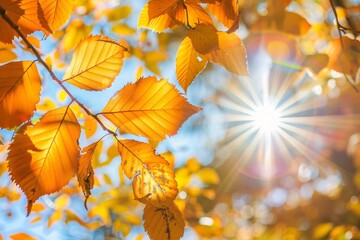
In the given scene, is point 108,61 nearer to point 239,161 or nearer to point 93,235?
point 93,235

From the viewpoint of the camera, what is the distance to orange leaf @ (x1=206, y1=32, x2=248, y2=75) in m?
0.56

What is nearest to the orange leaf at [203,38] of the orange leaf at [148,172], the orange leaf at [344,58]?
the orange leaf at [148,172]

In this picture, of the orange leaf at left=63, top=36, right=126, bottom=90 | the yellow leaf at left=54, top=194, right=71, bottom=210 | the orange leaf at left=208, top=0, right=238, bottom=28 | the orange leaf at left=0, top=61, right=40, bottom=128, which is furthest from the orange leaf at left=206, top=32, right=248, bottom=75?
the yellow leaf at left=54, top=194, right=71, bottom=210

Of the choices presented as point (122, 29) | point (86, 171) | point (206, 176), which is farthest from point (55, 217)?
point (86, 171)

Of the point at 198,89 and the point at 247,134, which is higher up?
the point at 247,134

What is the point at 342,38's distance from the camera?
75 centimetres

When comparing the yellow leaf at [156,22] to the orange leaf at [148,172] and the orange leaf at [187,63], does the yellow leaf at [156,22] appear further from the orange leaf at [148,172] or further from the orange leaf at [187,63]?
the orange leaf at [148,172]

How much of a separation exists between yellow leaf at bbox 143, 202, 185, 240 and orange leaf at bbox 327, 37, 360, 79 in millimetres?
474

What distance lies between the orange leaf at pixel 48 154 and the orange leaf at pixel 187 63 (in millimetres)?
172

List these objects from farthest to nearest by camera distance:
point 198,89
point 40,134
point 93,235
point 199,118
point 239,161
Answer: point 239,161
point 199,118
point 198,89
point 93,235
point 40,134

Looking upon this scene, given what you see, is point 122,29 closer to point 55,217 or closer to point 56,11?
point 55,217

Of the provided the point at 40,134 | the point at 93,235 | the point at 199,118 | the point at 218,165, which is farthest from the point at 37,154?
the point at 218,165

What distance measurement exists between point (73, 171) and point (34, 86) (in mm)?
122

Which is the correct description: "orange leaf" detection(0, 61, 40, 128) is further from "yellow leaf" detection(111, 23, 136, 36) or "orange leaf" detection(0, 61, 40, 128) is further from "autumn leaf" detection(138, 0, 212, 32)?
"yellow leaf" detection(111, 23, 136, 36)
